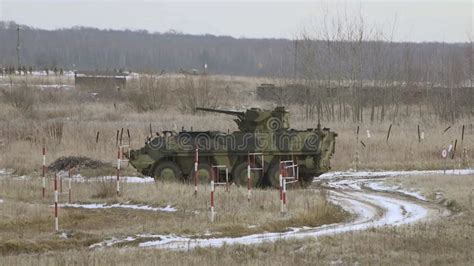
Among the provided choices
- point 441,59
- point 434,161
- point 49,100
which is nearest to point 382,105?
point 441,59

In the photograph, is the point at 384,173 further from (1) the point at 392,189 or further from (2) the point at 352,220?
(2) the point at 352,220

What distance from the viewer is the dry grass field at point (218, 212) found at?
1190 centimetres

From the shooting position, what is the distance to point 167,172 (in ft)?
74.1

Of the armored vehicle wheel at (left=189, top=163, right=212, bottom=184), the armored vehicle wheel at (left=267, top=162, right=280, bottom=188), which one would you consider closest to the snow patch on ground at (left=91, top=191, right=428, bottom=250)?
the armored vehicle wheel at (left=267, top=162, right=280, bottom=188)

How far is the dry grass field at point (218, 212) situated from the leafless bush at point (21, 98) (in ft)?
45.2

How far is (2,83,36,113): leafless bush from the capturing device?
160 ft

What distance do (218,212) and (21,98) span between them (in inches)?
1409

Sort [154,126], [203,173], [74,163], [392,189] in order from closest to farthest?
[203,173]
[392,189]
[74,163]
[154,126]

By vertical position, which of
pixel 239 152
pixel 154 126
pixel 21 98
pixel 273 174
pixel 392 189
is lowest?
pixel 392 189

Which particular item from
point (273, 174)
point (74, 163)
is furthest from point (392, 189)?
point (74, 163)

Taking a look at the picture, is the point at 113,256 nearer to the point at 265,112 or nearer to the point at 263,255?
the point at 263,255

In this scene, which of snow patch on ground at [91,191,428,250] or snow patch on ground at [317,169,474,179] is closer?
snow patch on ground at [91,191,428,250]

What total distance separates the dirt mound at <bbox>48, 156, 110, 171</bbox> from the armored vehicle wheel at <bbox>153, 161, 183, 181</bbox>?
4.55 metres

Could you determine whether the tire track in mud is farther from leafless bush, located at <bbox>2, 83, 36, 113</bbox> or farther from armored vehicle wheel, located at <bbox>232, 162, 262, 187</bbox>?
leafless bush, located at <bbox>2, 83, 36, 113</bbox>
